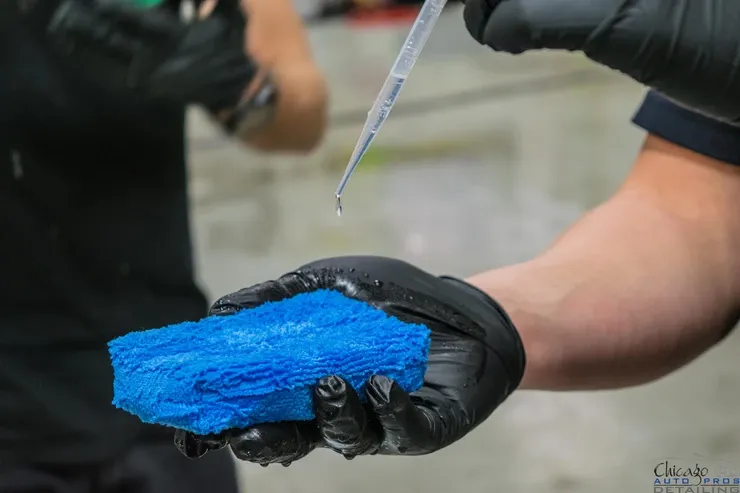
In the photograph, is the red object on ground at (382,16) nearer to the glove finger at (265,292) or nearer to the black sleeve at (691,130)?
the black sleeve at (691,130)

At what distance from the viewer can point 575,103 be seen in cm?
181

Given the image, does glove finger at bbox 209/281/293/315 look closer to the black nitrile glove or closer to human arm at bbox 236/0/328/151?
the black nitrile glove

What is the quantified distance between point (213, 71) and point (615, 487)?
0.55 meters

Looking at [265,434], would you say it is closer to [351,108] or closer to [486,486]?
[486,486]

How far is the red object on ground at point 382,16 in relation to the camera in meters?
2.55

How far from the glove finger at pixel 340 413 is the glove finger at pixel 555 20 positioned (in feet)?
0.60

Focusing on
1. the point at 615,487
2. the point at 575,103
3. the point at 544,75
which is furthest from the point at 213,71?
the point at 544,75

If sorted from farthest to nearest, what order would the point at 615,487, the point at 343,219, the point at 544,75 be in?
the point at 544,75 → the point at 343,219 → the point at 615,487

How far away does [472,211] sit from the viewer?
1.30m

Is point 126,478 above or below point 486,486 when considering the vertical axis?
above

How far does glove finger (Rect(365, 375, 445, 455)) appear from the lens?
0.32 m

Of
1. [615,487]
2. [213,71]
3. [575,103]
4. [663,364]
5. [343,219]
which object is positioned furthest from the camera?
[575,103]

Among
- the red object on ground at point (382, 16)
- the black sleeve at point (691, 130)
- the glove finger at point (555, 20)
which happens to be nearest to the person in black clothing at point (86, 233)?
the glove finger at point (555, 20)

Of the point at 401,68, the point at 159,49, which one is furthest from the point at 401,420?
the point at 159,49
